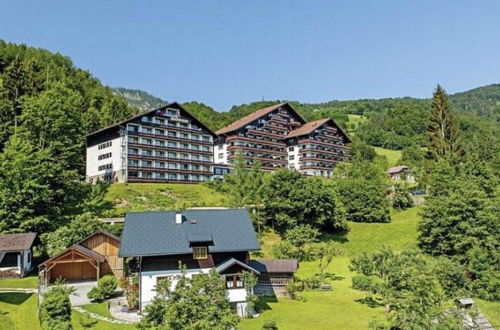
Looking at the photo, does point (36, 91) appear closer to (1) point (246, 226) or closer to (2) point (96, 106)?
(2) point (96, 106)

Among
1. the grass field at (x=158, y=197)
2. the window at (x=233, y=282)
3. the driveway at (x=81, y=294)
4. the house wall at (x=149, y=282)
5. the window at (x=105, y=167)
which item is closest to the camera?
the house wall at (x=149, y=282)

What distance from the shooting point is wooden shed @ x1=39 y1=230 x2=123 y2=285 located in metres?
39.0

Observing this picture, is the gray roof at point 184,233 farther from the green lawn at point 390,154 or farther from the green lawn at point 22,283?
the green lawn at point 390,154

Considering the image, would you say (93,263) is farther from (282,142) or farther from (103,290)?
(282,142)

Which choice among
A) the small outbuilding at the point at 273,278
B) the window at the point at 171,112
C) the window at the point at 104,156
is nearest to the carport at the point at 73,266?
the small outbuilding at the point at 273,278

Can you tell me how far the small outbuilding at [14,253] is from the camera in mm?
40312

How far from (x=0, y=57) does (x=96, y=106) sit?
22806 mm

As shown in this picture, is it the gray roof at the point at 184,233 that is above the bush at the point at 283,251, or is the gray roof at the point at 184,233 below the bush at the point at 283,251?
above

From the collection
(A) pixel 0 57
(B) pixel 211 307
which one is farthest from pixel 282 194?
(A) pixel 0 57

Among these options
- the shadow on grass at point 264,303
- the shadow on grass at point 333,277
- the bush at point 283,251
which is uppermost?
the bush at point 283,251

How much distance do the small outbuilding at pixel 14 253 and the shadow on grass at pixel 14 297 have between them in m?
7.20

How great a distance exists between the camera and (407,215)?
217 ft

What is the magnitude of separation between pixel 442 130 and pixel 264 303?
2368 inches

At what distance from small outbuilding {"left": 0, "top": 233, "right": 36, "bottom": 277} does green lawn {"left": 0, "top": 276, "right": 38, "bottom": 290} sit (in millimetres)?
1038
